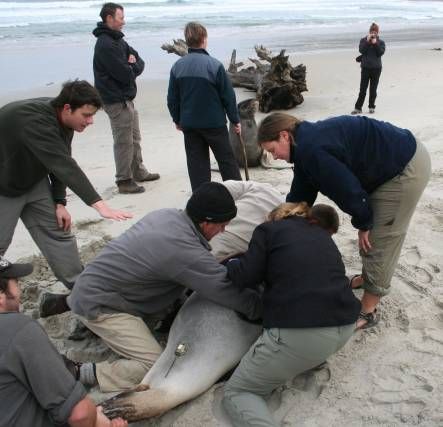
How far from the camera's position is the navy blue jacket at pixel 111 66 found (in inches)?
224

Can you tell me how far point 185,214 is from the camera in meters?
3.07

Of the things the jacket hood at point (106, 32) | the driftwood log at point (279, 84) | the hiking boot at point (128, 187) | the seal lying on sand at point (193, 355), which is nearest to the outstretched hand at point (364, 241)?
the seal lying on sand at point (193, 355)

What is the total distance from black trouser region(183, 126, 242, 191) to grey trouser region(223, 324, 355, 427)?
9.54ft

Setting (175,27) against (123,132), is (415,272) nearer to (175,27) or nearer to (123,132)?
(123,132)

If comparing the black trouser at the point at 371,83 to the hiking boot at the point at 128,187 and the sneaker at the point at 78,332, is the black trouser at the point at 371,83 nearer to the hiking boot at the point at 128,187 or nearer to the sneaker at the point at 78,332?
the hiking boot at the point at 128,187

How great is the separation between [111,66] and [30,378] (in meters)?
4.31

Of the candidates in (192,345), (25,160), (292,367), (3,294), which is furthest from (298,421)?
(25,160)

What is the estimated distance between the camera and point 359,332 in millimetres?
3422

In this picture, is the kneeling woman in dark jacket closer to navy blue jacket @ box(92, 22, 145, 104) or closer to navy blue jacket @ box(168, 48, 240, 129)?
navy blue jacket @ box(168, 48, 240, 129)

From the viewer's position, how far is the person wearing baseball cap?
1943 millimetres

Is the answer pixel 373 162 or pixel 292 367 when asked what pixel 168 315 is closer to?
pixel 292 367

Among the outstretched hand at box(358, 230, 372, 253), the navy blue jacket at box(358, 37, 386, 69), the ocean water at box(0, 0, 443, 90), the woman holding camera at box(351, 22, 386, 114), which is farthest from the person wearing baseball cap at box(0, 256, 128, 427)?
the ocean water at box(0, 0, 443, 90)

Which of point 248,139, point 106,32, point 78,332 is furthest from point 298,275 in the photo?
point 248,139

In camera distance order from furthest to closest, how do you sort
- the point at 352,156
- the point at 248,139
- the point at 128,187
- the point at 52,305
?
the point at 248,139
the point at 128,187
the point at 52,305
the point at 352,156
